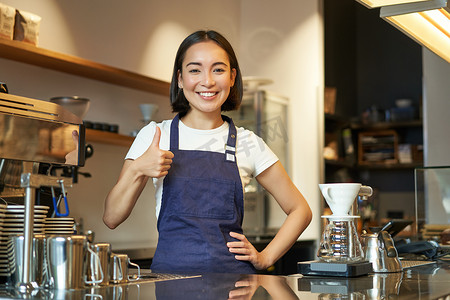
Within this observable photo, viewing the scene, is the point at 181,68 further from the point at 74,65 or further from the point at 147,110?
the point at 147,110

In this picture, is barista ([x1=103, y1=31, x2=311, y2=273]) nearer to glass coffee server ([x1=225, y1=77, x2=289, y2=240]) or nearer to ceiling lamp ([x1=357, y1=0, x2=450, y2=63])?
ceiling lamp ([x1=357, y1=0, x2=450, y2=63])

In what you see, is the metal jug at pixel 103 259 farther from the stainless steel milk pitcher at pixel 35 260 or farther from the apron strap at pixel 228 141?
the apron strap at pixel 228 141

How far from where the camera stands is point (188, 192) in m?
1.93

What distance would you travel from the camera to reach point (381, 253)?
186cm

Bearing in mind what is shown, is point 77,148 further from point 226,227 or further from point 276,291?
point 276,291

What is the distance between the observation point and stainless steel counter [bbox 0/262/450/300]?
1.23 m

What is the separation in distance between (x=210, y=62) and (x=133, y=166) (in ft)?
1.48

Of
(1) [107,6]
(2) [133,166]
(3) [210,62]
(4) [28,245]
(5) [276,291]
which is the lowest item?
(5) [276,291]

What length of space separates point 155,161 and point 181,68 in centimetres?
44

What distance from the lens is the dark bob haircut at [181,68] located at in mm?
2041

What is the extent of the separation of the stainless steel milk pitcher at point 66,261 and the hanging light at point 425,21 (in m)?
1.28

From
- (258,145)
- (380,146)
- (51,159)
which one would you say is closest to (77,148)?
(51,159)

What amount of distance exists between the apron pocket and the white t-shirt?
7 centimetres

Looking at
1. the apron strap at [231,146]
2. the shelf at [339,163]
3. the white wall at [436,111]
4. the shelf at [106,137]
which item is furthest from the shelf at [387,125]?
the apron strap at [231,146]
